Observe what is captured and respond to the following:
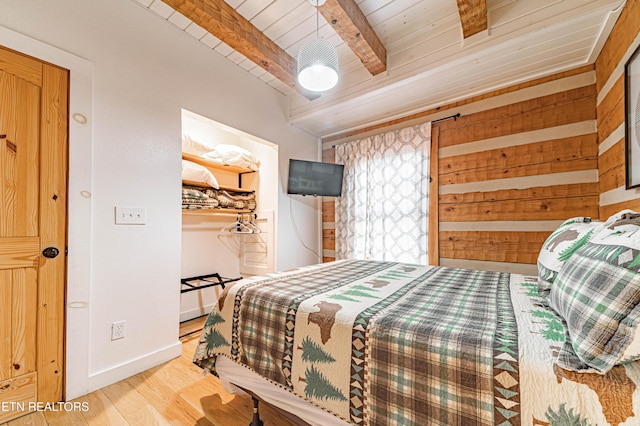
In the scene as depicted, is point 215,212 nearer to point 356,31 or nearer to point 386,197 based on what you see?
point 386,197

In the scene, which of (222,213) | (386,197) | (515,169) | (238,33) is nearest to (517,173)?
(515,169)

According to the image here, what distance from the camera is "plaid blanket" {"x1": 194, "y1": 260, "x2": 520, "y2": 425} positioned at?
0.75 meters

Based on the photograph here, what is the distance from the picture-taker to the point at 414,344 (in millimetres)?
840

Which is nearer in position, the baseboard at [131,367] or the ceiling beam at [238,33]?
the baseboard at [131,367]

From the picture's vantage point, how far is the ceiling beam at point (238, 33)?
6.03 feet

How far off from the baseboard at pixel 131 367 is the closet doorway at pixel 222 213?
59cm

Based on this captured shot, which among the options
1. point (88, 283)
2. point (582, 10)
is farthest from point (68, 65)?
point (582, 10)

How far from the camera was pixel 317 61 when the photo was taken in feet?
5.55

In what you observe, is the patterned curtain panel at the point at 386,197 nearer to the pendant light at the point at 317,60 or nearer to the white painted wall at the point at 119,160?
the pendant light at the point at 317,60

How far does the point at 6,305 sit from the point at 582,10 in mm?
3859

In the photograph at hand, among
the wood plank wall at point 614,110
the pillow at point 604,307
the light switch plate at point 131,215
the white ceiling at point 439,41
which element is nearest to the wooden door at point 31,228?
the light switch plate at point 131,215

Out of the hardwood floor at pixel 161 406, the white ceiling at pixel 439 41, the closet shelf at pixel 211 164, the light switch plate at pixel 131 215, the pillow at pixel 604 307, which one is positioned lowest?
the hardwood floor at pixel 161 406

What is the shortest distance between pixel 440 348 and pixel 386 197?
2591 mm

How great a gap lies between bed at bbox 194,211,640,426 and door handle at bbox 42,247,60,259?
1.05 m
